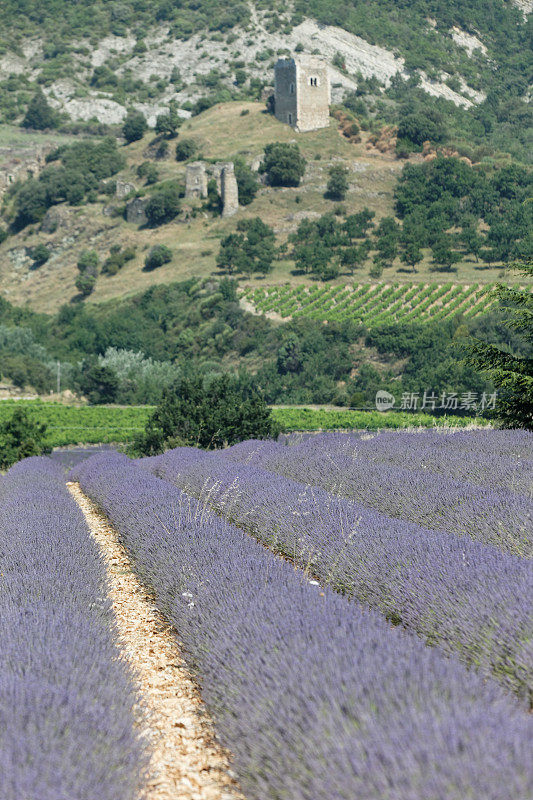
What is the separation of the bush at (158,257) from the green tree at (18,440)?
53.4m

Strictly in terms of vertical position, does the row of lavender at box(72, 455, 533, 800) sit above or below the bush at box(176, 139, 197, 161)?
below

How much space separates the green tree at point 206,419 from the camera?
53.7 feet

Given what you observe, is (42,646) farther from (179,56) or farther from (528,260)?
(179,56)

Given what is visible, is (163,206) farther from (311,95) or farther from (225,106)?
(225,106)

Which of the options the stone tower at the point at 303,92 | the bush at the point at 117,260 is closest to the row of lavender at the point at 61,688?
the bush at the point at 117,260

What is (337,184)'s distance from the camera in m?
73.4

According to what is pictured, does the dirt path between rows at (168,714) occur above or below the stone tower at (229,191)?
below

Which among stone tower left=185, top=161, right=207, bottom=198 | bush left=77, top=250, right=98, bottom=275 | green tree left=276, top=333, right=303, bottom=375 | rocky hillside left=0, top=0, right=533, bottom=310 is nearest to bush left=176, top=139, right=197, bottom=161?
rocky hillside left=0, top=0, right=533, bottom=310

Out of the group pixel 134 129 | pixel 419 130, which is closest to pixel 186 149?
pixel 134 129

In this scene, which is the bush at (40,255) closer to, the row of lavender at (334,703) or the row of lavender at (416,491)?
the row of lavender at (416,491)

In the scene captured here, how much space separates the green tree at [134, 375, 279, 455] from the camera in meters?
16.4

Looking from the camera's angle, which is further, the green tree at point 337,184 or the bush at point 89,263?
the green tree at point 337,184

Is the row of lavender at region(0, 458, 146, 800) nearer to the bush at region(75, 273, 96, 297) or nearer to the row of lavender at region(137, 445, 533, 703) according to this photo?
the row of lavender at region(137, 445, 533, 703)

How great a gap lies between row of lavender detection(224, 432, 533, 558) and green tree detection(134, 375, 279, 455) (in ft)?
13.7
